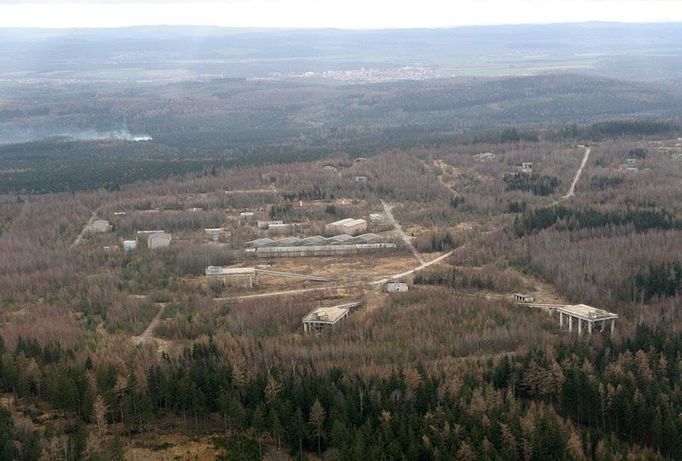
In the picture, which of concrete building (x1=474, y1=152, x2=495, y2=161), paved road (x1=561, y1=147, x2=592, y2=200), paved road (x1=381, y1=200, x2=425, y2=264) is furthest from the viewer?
concrete building (x1=474, y1=152, x2=495, y2=161)

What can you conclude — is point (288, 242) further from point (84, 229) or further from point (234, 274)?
point (84, 229)

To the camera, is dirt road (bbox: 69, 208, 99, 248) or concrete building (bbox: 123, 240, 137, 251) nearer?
concrete building (bbox: 123, 240, 137, 251)

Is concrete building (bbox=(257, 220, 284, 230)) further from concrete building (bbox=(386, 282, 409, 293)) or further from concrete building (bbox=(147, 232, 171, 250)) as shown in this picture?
concrete building (bbox=(386, 282, 409, 293))

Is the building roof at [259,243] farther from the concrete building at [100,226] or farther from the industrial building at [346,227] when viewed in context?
the concrete building at [100,226]

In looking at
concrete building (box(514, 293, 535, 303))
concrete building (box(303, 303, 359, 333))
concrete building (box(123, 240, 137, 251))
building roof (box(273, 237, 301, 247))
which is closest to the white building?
concrete building (box(123, 240, 137, 251))

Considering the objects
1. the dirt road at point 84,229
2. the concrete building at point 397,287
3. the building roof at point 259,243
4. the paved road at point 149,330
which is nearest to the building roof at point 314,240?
the building roof at point 259,243
